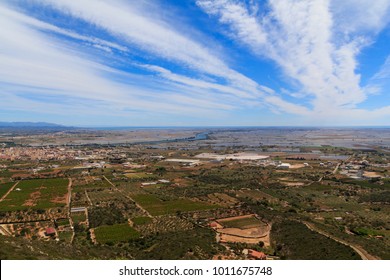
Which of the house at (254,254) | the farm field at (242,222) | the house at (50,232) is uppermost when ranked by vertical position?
the house at (254,254)

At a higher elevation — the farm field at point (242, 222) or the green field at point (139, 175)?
the farm field at point (242, 222)

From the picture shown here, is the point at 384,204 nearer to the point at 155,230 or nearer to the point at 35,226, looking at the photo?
the point at 155,230

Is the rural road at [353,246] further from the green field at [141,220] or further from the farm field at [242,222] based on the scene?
the green field at [141,220]

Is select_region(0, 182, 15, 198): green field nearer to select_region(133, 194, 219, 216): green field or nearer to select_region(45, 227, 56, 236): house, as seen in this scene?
select_region(45, 227, 56, 236): house

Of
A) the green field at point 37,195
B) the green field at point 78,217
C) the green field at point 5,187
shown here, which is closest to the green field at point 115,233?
the green field at point 78,217

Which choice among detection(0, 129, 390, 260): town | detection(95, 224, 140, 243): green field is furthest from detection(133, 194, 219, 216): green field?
detection(95, 224, 140, 243): green field
